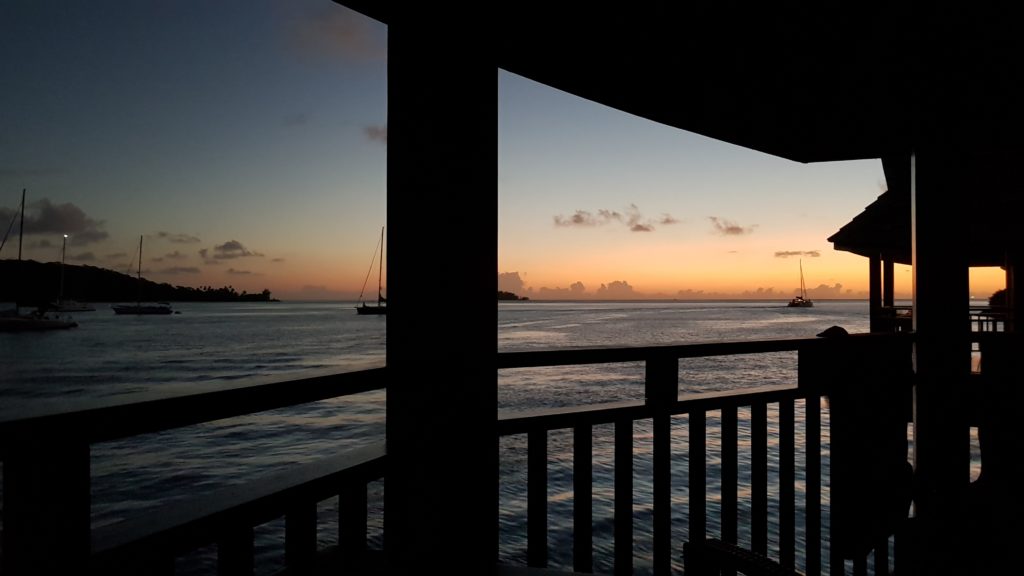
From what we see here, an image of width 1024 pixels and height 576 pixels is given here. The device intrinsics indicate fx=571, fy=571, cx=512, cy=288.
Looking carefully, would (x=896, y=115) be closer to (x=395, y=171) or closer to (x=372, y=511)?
(x=395, y=171)

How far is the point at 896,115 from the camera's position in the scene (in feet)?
9.23

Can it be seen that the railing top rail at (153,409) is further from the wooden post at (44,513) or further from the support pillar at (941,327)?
the support pillar at (941,327)

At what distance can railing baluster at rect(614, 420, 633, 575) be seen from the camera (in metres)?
1.63

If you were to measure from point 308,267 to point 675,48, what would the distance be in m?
39.4

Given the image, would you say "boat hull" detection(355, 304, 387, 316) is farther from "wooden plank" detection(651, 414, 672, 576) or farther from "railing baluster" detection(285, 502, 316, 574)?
"railing baluster" detection(285, 502, 316, 574)

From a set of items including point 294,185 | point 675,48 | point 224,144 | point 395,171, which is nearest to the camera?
point 395,171

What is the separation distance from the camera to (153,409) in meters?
0.77

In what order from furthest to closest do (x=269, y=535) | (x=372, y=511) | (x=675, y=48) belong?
(x=372, y=511), (x=269, y=535), (x=675, y=48)

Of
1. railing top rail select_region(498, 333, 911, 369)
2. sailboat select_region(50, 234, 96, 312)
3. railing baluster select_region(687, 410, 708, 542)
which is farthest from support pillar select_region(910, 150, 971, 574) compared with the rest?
sailboat select_region(50, 234, 96, 312)

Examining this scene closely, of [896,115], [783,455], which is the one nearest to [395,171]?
[783,455]

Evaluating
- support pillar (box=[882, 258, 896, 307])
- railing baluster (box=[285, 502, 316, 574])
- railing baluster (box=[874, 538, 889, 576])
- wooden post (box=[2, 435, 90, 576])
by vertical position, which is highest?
support pillar (box=[882, 258, 896, 307])

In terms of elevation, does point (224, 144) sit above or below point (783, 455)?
above

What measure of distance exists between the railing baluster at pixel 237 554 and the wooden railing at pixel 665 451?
682mm

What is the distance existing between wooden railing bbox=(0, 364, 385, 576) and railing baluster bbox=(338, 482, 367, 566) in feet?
0.30
